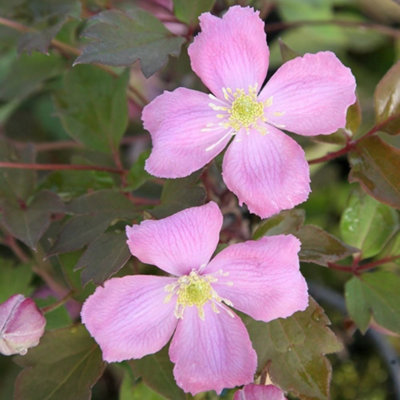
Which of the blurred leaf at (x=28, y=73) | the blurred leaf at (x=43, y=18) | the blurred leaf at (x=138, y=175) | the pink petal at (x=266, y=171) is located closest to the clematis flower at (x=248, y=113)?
the pink petal at (x=266, y=171)

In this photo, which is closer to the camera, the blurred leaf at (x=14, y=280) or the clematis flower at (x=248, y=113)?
the clematis flower at (x=248, y=113)

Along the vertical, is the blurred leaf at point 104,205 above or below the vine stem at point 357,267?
above

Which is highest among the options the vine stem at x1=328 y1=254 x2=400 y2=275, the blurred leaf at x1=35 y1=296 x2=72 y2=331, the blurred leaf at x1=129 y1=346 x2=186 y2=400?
the vine stem at x1=328 y1=254 x2=400 y2=275

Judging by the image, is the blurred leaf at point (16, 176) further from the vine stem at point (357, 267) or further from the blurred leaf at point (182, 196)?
the vine stem at point (357, 267)

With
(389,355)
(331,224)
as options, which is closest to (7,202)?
(389,355)

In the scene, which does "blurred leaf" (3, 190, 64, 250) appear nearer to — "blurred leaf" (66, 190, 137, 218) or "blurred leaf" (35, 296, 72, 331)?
"blurred leaf" (66, 190, 137, 218)

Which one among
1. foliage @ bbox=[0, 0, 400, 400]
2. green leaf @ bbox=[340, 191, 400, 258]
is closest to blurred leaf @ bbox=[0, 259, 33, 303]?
foliage @ bbox=[0, 0, 400, 400]
